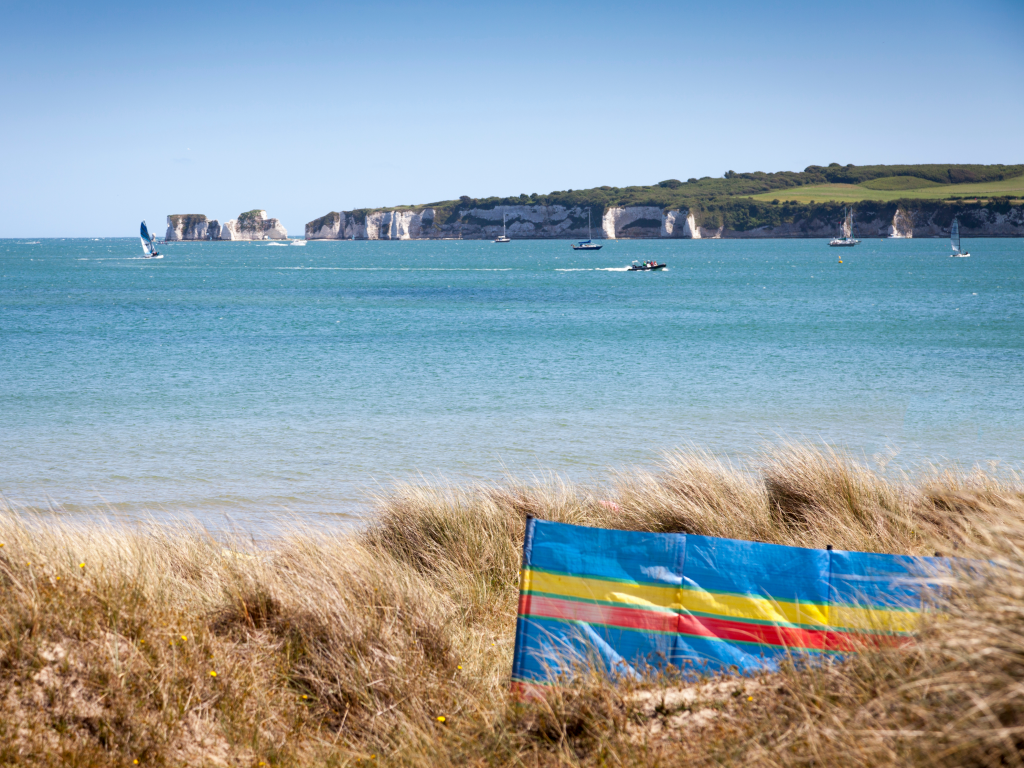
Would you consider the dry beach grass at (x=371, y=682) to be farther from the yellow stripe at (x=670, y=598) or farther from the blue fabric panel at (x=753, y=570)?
the blue fabric panel at (x=753, y=570)

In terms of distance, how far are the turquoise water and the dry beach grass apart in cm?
541

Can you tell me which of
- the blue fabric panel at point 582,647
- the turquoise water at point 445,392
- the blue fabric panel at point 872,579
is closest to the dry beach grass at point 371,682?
the blue fabric panel at point 582,647

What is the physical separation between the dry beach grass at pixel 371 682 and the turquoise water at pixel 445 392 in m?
5.41

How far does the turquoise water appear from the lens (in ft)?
41.4

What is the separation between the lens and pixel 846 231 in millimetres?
172875

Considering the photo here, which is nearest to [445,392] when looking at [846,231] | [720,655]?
[720,655]

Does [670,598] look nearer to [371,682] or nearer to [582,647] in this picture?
[582,647]

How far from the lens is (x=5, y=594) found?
4188mm

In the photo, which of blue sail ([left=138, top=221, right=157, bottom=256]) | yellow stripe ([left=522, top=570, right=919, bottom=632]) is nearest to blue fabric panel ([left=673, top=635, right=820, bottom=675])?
yellow stripe ([left=522, top=570, right=919, bottom=632])

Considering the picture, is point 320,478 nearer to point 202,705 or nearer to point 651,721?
point 202,705

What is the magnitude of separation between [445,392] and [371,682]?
1621 cm

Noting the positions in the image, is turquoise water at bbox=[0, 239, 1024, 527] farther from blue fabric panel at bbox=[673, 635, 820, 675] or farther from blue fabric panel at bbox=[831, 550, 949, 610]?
blue fabric panel at bbox=[831, 550, 949, 610]

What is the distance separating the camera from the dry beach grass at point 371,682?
2768 millimetres

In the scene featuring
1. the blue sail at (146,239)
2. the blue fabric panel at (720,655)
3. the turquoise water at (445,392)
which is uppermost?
the blue sail at (146,239)
